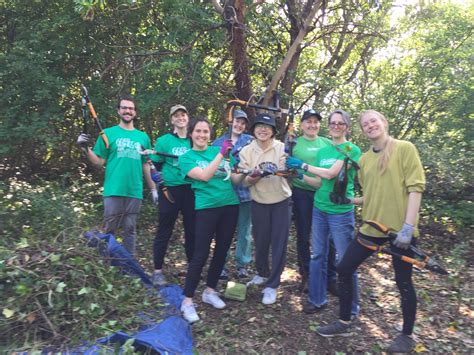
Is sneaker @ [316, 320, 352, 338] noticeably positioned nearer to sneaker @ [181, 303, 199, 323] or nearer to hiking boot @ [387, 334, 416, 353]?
hiking boot @ [387, 334, 416, 353]

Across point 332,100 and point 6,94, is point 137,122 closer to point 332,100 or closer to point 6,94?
point 6,94

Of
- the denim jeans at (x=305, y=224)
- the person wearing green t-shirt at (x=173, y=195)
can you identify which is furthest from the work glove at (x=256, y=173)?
the person wearing green t-shirt at (x=173, y=195)

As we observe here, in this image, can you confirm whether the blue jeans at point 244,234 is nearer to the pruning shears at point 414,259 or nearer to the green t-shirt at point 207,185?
the green t-shirt at point 207,185

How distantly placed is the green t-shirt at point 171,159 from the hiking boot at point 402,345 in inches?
96.7

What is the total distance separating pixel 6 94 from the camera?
5.89 m

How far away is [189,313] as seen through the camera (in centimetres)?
358

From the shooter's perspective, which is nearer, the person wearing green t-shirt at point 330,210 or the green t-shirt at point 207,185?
the person wearing green t-shirt at point 330,210

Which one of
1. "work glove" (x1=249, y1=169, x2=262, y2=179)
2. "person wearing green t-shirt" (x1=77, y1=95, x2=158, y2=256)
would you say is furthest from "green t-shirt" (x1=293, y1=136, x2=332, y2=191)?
"person wearing green t-shirt" (x1=77, y1=95, x2=158, y2=256)

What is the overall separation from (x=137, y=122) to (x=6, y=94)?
2.03m

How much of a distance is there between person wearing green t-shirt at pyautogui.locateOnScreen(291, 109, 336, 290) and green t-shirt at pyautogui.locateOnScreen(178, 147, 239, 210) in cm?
74

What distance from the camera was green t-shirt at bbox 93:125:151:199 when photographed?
411cm

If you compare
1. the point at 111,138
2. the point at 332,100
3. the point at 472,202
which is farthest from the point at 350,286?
the point at 332,100

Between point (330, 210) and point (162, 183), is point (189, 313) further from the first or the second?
point (330, 210)

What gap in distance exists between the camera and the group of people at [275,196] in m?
3.04
